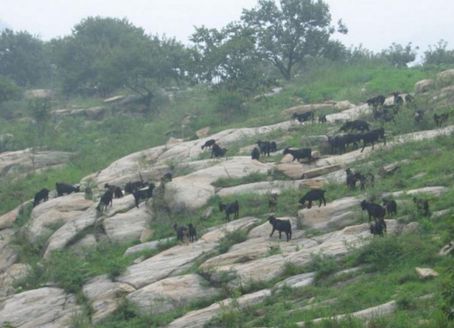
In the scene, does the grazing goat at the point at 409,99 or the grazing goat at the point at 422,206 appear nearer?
the grazing goat at the point at 422,206

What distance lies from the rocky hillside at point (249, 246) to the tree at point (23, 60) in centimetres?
4419

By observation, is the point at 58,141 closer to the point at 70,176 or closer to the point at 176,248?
the point at 70,176

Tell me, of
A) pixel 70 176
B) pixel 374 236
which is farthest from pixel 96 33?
pixel 374 236

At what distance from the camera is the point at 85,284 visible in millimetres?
27359

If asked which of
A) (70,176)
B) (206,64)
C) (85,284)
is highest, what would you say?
(206,64)

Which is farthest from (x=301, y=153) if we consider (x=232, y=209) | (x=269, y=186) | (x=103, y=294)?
(x=103, y=294)

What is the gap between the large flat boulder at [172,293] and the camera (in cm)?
2375

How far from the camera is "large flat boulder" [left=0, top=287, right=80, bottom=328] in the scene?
25.5 m

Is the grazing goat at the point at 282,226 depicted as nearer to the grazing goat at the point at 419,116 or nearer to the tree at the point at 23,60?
the grazing goat at the point at 419,116

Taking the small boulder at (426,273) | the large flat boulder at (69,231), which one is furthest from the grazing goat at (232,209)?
the small boulder at (426,273)

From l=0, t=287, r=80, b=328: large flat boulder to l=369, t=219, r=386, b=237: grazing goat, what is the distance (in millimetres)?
9323

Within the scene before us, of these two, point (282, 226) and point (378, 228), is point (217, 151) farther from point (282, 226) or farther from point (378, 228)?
point (378, 228)

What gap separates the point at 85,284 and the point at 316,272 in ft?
28.3

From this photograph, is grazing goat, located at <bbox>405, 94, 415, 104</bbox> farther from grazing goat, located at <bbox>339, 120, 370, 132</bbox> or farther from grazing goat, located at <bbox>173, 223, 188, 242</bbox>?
grazing goat, located at <bbox>173, 223, 188, 242</bbox>
